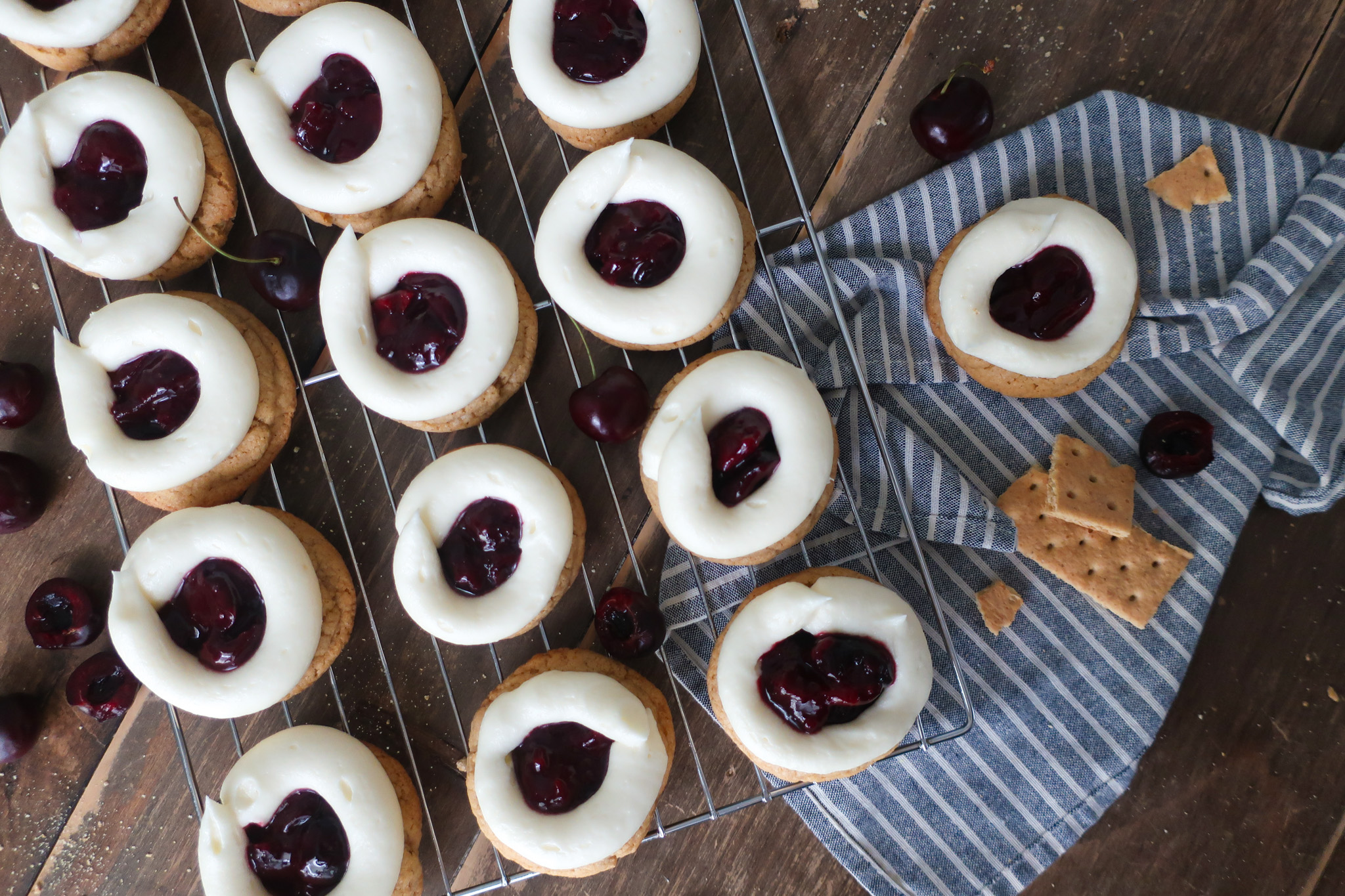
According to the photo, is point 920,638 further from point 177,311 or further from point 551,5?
point 177,311

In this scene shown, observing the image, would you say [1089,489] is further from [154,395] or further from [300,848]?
[154,395]

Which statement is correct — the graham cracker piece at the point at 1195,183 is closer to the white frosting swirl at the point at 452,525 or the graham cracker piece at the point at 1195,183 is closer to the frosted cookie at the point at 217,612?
the white frosting swirl at the point at 452,525

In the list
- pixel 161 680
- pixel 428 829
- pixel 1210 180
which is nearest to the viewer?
pixel 161 680

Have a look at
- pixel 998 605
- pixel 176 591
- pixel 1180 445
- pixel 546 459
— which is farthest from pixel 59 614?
pixel 1180 445

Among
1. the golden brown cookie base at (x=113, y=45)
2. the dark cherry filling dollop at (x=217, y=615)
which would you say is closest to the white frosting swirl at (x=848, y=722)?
the dark cherry filling dollop at (x=217, y=615)

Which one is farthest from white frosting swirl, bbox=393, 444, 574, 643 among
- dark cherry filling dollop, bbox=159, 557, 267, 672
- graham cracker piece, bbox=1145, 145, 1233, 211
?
graham cracker piece, bbox=1145, 145, 1233, 211

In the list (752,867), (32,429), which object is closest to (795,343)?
(752,867)
